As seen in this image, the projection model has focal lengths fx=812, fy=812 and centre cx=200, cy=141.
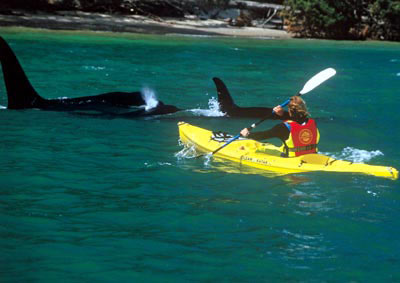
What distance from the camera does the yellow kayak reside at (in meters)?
11.8

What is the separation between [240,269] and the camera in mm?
8234

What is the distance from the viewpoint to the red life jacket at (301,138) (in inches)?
467

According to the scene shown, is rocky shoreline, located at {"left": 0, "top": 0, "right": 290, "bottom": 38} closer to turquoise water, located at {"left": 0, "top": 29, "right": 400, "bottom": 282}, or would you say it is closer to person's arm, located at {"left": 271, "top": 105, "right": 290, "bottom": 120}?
turquoise water, located at {"left": 0, "top": 29, "right": 400, "bottom": 282}

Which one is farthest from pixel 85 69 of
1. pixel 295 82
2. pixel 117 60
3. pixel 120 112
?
pixel 120 112

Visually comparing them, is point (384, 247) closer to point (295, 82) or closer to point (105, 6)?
point (295, 82)

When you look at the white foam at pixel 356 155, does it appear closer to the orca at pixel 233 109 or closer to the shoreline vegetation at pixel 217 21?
the orca at pixel 233 109

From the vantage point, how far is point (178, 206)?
1033 cm

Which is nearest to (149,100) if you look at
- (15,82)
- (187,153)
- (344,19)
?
(15,82)

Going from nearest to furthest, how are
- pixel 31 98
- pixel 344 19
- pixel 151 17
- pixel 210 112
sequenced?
pixel 31 98 < pixel 210 112 < pixel 344 19 < pixel 151 17

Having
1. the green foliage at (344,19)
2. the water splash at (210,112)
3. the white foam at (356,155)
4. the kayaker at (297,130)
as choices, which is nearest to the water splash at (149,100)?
the water splash at (210,112)

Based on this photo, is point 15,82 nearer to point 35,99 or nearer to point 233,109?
point 35,99

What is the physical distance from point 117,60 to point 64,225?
66.7 ft

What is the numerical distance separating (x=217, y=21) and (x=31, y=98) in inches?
1249

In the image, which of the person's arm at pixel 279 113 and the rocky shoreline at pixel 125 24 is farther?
the rocky shoreline at pixel 125 24
